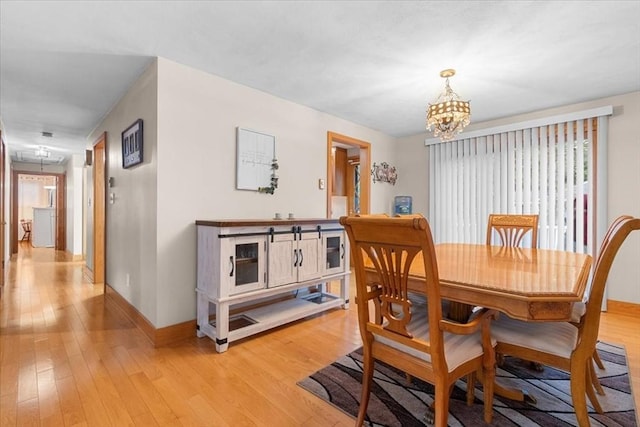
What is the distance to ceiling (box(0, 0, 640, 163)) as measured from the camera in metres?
1.86

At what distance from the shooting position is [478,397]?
1.75m

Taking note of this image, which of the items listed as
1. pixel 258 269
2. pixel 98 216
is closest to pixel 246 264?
pixel 258 269

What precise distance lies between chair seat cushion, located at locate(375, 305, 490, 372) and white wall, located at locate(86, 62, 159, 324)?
2.00 metres

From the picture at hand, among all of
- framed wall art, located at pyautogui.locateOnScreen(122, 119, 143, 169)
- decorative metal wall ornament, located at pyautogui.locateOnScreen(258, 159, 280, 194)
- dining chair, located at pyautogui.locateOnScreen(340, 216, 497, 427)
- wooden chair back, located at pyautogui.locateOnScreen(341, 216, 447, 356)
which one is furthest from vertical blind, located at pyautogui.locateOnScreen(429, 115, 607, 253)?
framed wall art, located at pyautogui.locateOnScreen(122, 119, 143, 169)

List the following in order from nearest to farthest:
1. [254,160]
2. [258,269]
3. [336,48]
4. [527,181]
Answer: [336,48] → [258,269] → [254,160] → [527,181]

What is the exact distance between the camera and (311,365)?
2111 mm

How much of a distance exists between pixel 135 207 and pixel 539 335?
3199mm

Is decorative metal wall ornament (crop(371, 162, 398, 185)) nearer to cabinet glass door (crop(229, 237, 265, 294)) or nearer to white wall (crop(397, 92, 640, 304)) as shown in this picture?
white wall (crop(397, 92, 640, 304))

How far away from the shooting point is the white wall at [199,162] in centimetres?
247

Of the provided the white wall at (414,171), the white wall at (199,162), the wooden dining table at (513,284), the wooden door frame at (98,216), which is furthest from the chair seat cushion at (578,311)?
the wooden door frame at (98,216)

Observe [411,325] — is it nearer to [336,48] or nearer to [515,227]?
[515,227]

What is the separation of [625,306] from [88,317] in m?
5.51

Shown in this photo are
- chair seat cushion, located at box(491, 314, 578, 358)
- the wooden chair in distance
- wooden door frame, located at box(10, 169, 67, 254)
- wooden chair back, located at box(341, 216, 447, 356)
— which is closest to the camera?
wooden chair back, located at box(341, 216, 447, 356)

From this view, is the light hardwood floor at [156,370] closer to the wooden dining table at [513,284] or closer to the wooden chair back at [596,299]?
the wooden dining table at [513,284]
